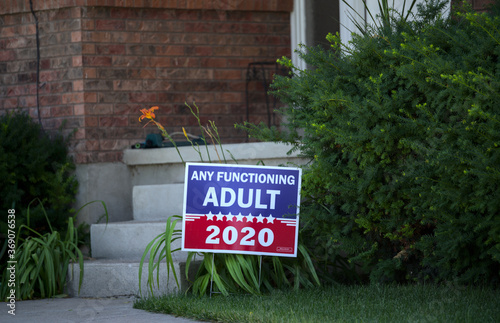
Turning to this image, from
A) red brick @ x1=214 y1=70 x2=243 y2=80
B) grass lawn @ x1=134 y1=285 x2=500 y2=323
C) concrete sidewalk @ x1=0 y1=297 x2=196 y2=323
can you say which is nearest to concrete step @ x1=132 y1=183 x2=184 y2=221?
concrete sidewalk @ x1=0 y1=297 x2=196 y2=323

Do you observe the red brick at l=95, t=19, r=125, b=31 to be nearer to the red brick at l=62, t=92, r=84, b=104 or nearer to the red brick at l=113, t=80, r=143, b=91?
the red brick at l=113, t=80, r=143, b=91

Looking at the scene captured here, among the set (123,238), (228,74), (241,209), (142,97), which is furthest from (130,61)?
(241,209)

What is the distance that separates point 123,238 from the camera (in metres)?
5.81

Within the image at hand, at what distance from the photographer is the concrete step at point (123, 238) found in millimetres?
5695

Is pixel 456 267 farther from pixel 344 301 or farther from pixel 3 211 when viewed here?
pixel 3 211

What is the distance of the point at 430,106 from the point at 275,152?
2.27 m

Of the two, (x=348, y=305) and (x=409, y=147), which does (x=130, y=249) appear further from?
(x=409, y=147)

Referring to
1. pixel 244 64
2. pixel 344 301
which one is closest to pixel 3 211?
pixel 244 64

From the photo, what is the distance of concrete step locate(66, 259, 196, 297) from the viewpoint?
5.00 m

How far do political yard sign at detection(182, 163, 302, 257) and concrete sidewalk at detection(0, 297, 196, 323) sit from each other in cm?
60

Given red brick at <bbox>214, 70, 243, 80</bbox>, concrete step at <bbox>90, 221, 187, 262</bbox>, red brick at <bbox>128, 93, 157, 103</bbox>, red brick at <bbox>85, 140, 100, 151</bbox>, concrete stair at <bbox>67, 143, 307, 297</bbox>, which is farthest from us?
red brick at <bbox>214, 70, 243, 80</bbox>

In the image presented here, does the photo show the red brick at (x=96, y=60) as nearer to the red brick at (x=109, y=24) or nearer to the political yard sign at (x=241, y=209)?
the red brick at (x=109, y=24)

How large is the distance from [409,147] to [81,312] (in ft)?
7.38

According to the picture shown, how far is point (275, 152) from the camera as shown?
6.08m
